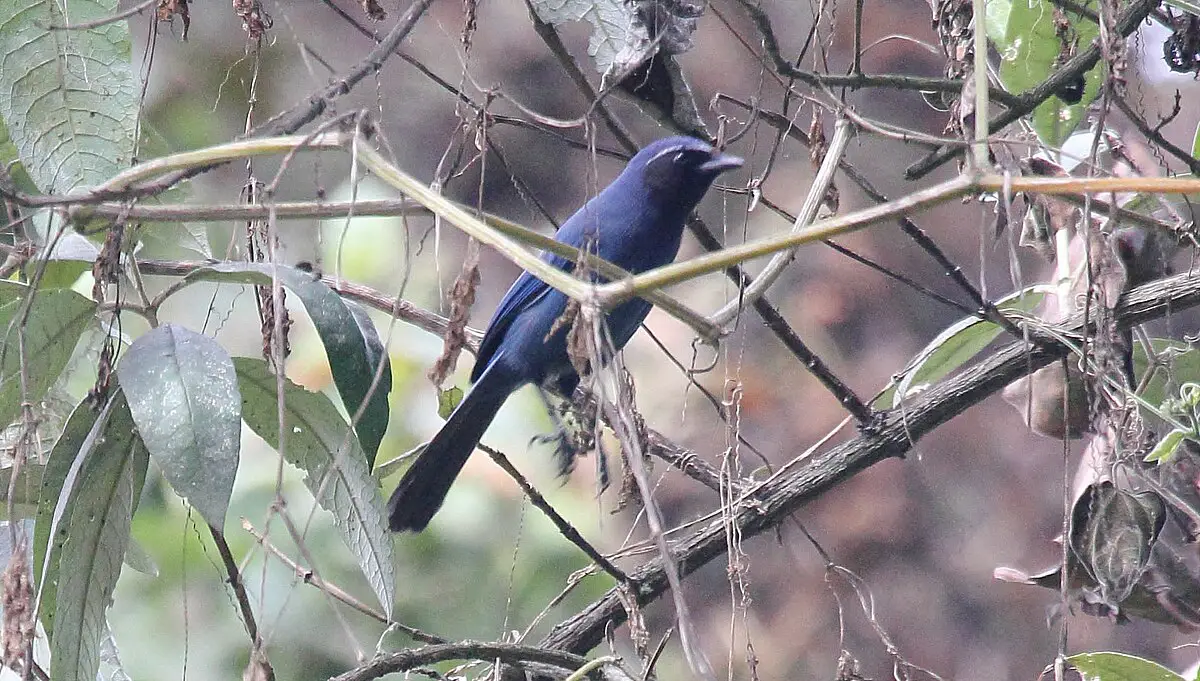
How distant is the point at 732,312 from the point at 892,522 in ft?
13.9

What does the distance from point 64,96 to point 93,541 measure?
2.26ft

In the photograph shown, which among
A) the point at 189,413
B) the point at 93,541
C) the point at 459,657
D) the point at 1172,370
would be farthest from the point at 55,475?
the point at 1172,370

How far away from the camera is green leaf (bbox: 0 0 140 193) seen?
1.82 m

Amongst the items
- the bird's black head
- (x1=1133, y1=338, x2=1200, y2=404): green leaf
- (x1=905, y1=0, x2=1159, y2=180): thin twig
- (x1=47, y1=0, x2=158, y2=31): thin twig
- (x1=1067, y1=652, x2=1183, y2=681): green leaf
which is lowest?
(x1=1067, y1=652, x2=1183, y2=681): green leaf

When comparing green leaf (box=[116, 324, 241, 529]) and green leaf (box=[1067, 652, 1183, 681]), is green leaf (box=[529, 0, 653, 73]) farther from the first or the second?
green leaf (box=[1067, 652, 1183, 681])

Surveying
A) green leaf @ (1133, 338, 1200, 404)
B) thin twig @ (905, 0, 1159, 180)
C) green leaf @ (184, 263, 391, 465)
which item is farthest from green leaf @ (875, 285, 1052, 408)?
green leaf @ (184, 263, 391, 465)

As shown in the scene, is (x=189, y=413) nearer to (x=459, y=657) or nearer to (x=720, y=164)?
(x=459, y=657)

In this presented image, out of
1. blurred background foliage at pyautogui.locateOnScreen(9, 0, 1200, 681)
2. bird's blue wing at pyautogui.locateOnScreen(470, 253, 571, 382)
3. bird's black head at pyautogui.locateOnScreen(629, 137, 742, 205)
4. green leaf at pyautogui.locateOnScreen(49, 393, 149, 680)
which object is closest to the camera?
green leaf at pyautogui.locateOnScreen(49, 393, 149, 680)

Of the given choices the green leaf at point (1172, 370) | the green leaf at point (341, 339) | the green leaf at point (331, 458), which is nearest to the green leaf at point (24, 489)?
the green leaf at point (331, 458)

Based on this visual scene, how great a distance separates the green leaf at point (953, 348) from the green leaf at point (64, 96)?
63.4 inches

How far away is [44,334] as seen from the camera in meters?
1.75

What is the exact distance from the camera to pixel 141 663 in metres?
3.76

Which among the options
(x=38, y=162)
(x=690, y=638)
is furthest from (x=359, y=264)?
(x=690, y=638)

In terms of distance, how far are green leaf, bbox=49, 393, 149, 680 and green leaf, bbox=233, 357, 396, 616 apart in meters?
0.23
